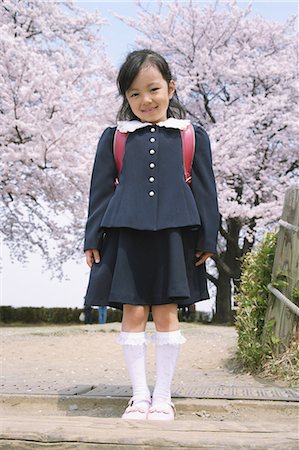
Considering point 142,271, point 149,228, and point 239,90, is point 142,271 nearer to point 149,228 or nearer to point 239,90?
point 149,228

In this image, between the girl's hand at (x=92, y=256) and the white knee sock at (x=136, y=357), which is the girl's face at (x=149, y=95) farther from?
the white knee sock at (x=136, y=357)

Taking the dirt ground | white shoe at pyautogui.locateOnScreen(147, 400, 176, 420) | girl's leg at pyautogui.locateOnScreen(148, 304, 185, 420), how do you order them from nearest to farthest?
white shoe at pyautogui.locateOnScreen(147, 400, 176, 420) < girl's leg at pyautogui.locateOnScreen(148, 304, 185, 420) < the dirt ground

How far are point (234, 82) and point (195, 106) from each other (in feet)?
3.16

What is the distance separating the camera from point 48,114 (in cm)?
1049

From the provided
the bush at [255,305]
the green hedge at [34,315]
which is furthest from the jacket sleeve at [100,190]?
the green hedge at [34,315]

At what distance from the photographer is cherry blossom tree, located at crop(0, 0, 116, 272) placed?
1013cm

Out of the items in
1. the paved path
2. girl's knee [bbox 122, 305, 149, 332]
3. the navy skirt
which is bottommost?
the paved path

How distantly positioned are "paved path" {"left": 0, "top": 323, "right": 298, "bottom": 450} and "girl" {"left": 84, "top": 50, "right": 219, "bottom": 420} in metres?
0.37

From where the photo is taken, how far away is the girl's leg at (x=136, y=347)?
102 inches

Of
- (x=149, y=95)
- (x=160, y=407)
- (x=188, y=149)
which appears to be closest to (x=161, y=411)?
(x=160, y=407)

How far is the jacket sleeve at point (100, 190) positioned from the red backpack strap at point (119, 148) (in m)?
0.02

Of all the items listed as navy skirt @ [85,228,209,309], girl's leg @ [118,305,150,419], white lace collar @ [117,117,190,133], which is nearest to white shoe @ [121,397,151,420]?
girl's leg @ [118,305,150,419]

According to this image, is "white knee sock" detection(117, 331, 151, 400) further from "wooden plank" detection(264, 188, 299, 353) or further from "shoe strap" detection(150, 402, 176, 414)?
"wooden plank" detection(264, 188, 299, 353)

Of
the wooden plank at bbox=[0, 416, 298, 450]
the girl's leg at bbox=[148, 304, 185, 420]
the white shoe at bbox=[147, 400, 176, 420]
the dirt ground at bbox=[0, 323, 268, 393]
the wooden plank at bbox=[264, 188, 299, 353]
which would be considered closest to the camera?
the wooden plank at bbox=[0, 416, 298, 450]
